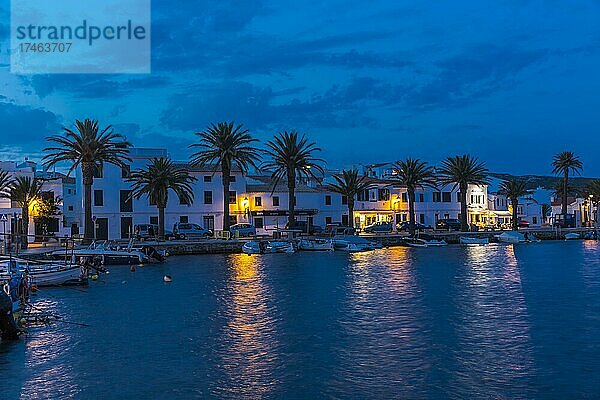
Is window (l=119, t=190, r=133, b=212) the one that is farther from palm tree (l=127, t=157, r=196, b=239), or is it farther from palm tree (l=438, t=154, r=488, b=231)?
palm tree (l=438, t=154, r=488, b=231)

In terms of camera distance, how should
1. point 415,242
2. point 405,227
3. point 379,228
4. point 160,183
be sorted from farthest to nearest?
point 405,227 → point 379,228 → point 415,242 → point 160,183

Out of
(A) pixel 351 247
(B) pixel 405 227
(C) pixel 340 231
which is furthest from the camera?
(B) pixel 405 227

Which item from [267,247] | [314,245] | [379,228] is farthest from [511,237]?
[267,247]

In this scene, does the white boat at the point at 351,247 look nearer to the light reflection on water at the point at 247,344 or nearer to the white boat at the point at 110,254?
the white boat at the point at 110,254

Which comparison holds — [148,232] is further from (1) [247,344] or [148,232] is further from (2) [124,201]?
(1) [247,344]

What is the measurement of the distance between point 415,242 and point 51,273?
176 feet

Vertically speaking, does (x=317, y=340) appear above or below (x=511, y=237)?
below

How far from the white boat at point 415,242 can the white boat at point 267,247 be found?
18100 millimetres

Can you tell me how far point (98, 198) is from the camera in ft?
284

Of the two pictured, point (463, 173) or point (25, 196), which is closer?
point (25, 196)

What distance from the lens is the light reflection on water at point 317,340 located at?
Answer: 20484mm

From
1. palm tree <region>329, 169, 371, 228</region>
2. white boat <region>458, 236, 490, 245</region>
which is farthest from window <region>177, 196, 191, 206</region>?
white boat <region>458, 236, 490, 245</region>

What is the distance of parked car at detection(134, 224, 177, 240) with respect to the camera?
8104 cm

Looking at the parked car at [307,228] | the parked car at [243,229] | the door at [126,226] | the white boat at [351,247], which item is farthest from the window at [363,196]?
the door at [126,226]
